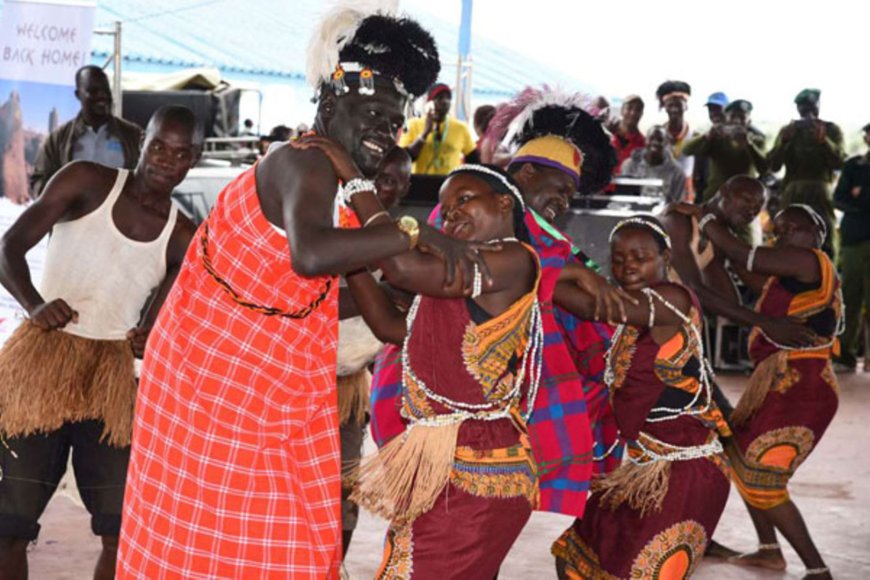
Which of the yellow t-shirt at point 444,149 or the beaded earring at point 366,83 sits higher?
the beaded earring at point 366,83

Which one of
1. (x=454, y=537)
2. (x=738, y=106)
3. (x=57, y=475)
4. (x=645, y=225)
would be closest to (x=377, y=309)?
(x=454, y=537)

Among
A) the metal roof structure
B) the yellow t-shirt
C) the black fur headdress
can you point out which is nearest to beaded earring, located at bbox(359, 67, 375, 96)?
the black fur headdress

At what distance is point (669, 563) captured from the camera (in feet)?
13.9

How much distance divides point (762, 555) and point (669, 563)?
6.81ft

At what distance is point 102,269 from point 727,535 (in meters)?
3.60

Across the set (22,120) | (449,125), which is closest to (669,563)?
(22,120)

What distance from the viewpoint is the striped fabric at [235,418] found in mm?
3182

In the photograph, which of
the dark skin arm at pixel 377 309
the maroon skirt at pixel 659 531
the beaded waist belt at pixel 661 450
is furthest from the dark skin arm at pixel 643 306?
the dark skin arm at pixel 377 309

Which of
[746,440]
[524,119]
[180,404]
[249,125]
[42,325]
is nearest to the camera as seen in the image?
[180,404]

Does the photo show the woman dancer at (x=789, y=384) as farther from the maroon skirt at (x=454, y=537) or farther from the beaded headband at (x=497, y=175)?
the maroon skirt at (x=454, y=537)

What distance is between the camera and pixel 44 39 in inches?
293

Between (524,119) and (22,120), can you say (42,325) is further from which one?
(22,120)

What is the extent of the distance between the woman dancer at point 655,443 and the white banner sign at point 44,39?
13.6 ft

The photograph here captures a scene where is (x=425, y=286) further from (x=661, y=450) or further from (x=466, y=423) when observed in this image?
(x=661, y=450)
